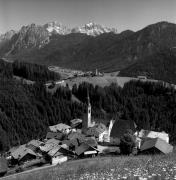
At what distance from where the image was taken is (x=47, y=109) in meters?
173

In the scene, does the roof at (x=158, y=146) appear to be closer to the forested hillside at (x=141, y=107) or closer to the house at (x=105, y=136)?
the house at (x=105, y=136)

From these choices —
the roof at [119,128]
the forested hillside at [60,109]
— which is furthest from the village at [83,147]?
the forested hillside at [60,109]

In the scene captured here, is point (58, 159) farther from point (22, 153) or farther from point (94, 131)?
point (94, 131)

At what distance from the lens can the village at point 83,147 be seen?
62.2 meters

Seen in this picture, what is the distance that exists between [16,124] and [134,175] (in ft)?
Result: 462

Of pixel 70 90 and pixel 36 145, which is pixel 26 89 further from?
pixel 36 145

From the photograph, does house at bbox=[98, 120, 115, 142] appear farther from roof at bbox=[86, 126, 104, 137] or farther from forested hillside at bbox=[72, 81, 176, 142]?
forested hillside at bbox=[72, 81, 176, 142]

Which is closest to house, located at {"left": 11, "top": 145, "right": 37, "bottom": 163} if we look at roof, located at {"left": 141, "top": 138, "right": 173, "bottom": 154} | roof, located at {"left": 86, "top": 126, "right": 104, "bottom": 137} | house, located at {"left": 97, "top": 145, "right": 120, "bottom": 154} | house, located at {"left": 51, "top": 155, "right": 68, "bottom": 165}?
house, located at {"left": 51, "top": 155, "right": 68, "bottom": 165}

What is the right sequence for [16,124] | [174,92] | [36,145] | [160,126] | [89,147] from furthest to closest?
1. [174,92]
2. [16,124]
3. [160,126]
4. [36,145]
5. [89,147]

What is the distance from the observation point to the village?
2448 inches

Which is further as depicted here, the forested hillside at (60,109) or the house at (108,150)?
the forested hillside at (60,109)

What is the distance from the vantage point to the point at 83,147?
2793 inches

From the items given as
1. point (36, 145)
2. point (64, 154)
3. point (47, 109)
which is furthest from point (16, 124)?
point (64, 154)

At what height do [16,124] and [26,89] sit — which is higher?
[26,89]
